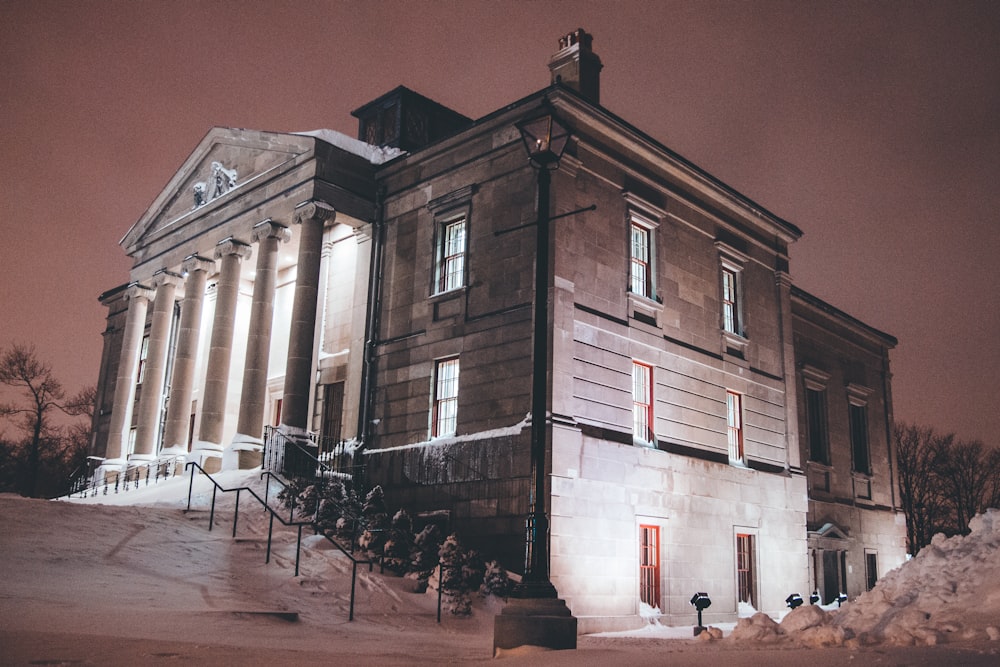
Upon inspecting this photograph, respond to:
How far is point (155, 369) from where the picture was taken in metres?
30.7

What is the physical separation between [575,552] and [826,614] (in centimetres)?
835

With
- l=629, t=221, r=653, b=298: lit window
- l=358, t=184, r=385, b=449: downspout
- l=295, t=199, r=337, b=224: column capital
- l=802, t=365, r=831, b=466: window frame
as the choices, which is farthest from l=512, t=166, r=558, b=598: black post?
l=802, t=365, r=831, b=466: window frame

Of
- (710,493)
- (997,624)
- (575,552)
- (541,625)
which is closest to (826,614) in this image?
(997,624)

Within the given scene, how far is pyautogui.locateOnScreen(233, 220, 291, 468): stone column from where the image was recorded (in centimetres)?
2455

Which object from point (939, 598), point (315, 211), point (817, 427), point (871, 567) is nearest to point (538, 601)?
point (939, 598)

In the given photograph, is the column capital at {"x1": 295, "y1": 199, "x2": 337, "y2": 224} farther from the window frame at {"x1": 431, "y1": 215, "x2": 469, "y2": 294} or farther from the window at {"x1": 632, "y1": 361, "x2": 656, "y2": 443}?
the window at {"x1": 632, "y1": 361, "x2": 656, "y2": 443}

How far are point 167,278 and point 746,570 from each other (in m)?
22.4

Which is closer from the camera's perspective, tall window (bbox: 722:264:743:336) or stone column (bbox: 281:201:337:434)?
stone column (bbox: 281:201:337:434)

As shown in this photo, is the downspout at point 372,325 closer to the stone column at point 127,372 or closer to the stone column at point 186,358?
the stone column at point 186,358

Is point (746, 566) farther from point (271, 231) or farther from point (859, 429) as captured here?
point (271, 231)

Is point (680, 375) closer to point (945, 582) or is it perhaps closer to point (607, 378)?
point (607, 378)

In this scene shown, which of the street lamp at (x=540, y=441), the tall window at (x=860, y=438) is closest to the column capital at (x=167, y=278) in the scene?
the street lamp at (x=540, y=441)

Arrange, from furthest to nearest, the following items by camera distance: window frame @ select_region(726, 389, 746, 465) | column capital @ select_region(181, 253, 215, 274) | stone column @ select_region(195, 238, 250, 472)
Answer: column capital @ select_region(181, 253, 215, 274) < stone column @ select_region(195, 238, 250, 472) < window frame @ select_region(726, 389, 746, 465)

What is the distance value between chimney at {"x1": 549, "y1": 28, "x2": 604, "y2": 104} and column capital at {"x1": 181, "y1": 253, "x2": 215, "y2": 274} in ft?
44.7
